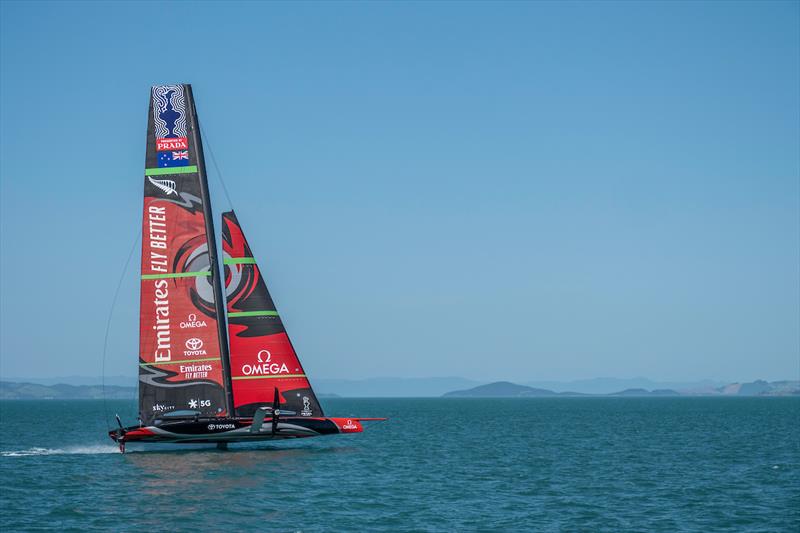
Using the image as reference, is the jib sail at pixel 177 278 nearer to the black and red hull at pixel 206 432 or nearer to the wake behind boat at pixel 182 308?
the wake behind boat at pixel 182 308

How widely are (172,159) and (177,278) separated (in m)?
5.36

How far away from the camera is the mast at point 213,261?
45.4 meters

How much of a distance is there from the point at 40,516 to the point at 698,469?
93.3 feet

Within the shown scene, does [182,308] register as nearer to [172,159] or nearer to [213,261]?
[213,261]

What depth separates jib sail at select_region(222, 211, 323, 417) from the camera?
4684 centimetres

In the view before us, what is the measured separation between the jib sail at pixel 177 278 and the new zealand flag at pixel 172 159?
45mm

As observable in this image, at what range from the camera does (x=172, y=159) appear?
45312 mm

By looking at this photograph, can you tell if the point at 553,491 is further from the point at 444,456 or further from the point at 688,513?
the point at 444,456

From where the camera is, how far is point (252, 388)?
154 feet

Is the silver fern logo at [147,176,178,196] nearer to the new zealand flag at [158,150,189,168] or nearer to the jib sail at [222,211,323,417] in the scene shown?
the new zealand flag at [158,150,189,168]

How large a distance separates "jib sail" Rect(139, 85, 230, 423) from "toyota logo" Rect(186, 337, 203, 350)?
0.15 feet

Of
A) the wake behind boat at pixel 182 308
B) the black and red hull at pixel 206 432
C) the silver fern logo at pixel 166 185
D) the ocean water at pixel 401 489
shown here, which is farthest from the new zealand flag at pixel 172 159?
the ocean water at pixel 401 489

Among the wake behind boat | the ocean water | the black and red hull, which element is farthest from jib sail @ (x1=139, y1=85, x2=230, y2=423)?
the ocean water

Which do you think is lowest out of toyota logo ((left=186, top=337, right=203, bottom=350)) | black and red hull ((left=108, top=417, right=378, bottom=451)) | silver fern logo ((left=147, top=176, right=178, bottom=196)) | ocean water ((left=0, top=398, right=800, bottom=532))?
ocean water ((left=0, top=398, right=800, bottom=532))
